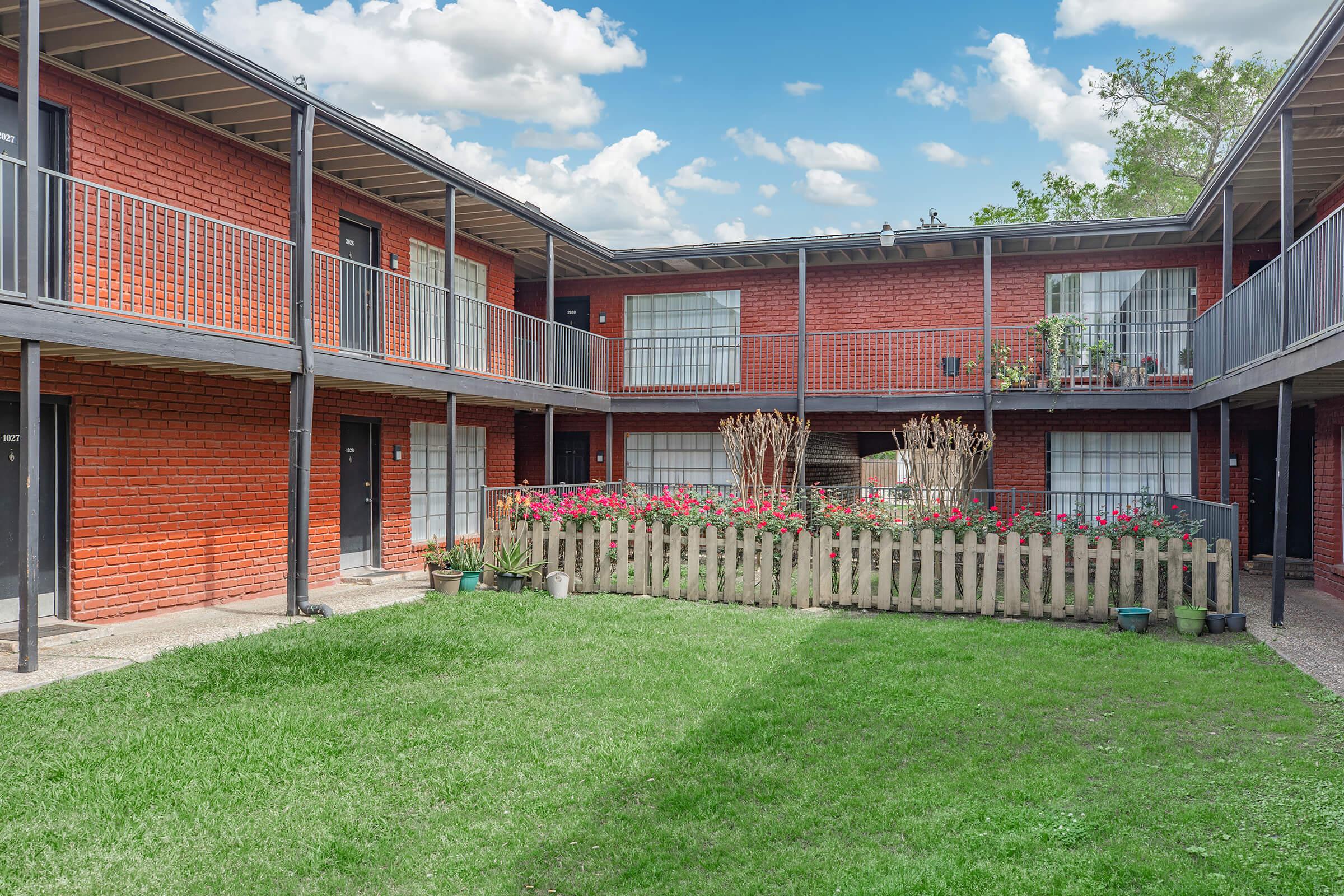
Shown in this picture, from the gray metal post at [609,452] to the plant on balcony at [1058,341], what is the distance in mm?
7624

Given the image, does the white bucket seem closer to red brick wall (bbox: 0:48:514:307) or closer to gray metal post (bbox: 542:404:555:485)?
gray metal post (bbox: 542:404:555:485)

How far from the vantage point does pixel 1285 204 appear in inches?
352

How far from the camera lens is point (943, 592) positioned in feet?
29.4

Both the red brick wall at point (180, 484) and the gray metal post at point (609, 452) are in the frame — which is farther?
the gray metal post at point (609, 452)

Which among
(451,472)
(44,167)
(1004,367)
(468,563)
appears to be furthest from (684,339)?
(44,167)

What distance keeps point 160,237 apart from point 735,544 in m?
6.98

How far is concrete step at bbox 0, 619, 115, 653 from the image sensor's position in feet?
23.8

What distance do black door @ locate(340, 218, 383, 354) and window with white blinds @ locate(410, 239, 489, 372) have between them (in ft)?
2.07

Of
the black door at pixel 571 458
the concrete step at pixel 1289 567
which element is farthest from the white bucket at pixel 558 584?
the concrete step at pixel 1289 567

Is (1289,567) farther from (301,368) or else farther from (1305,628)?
(301,368)

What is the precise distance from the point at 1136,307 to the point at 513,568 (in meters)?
11.7

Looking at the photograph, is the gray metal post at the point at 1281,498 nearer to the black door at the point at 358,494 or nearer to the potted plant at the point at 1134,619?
the potted plant at the point at 1134,619

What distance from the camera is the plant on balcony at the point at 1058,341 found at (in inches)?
546

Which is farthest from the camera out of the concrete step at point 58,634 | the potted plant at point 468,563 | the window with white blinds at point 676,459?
the window with white blinds at point 676,459
